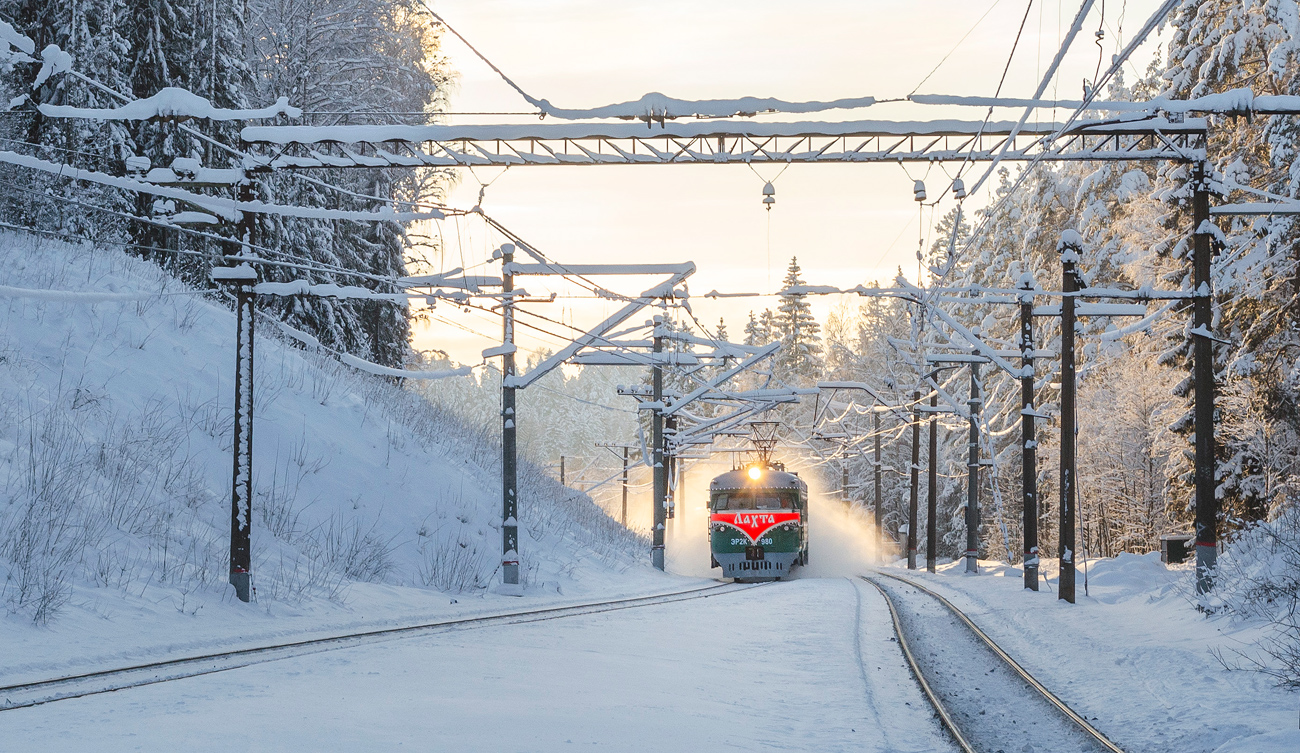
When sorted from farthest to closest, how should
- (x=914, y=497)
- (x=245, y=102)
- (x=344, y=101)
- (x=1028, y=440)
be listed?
(x=914, y=497), (x=344, y=101), (x=245, y=102), (x=1028, y=440)

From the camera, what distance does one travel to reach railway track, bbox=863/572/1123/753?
11.3 m

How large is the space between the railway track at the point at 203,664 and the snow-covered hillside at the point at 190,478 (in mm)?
1709

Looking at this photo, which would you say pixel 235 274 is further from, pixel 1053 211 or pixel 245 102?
pixel 1053 211

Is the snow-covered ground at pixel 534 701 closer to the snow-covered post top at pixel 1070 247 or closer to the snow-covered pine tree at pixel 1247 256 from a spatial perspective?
the snow-covered post top at pixel 1070 247

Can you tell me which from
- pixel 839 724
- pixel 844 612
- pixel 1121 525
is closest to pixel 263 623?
pixel 839 724

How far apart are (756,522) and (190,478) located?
750 inches

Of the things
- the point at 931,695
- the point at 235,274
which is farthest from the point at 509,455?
the point at 931,695

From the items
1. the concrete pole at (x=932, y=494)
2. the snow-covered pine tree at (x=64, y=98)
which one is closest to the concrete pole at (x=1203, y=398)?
the concrete pole at (x=932, y=494)

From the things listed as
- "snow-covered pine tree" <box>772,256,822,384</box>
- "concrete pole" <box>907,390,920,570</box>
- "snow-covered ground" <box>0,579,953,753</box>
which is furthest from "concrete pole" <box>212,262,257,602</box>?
"snow-covered pine tree" <box>772,256,822,384</box>

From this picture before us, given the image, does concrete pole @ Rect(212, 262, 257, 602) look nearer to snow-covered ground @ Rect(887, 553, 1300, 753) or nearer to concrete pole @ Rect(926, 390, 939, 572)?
snow-covered ground @ Rect(887, 553, 1300, 753)

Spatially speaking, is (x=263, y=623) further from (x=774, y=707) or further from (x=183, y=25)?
(x=183, y=25)

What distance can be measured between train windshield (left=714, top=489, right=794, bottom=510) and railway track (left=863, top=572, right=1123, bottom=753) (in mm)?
→ 12043

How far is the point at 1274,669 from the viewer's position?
43.2 feet

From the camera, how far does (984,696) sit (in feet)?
45.9
